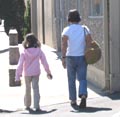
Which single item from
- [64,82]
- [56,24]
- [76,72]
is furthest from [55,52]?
[76,72]

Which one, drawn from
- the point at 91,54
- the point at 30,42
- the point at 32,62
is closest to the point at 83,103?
the point at 91,54

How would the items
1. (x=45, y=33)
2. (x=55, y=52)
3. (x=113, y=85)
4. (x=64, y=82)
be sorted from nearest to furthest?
(x=113, y=85)
(x=64, y=82)
(x=55, y=52)
(x=45, y=33)

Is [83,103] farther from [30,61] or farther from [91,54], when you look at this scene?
[30,61]

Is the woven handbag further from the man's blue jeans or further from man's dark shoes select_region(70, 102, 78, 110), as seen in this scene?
man's dark shoes select_region(70, 102, 78, 110)

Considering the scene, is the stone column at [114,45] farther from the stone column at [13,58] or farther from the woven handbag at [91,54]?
the stone column at [13,58]

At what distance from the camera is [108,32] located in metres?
12.4

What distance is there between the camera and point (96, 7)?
13.7m

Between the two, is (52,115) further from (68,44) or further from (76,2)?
(76,2)

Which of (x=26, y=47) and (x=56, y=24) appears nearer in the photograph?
(x=26, y=47)

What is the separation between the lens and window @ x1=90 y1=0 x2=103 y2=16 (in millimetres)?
13166

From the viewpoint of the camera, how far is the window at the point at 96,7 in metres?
13.2

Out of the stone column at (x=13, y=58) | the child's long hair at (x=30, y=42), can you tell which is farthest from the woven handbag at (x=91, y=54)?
the stone column at (x=13, y=58)

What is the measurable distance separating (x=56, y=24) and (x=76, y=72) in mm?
12351

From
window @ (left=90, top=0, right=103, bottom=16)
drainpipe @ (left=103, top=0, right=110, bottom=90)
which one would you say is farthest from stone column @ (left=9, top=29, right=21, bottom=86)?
drainpipe @ (left=103, top=0, right=110, bottom=90)
